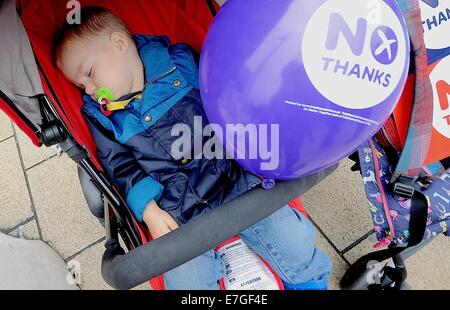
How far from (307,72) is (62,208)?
132 centimetres

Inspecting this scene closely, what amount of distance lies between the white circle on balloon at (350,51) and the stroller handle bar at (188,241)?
24 centimetres

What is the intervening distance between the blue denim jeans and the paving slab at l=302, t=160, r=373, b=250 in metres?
0.45

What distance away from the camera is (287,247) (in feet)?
3.55

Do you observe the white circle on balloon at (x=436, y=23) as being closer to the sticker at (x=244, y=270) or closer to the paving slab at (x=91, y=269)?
the sticker at (x=244, y=270)

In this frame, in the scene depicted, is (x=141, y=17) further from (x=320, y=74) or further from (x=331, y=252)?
(x=331, y=252)

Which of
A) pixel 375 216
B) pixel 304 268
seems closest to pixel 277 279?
pixel 304 268

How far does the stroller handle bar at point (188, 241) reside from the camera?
70 cm

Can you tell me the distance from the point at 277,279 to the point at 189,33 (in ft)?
2.61

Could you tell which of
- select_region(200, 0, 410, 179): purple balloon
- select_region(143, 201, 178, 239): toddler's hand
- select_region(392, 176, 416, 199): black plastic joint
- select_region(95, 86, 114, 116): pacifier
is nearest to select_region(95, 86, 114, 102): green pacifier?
select_region(95, 86, 114, 116): pacifier

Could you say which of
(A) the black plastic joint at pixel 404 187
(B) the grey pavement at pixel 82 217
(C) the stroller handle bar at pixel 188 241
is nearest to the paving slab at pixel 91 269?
(B) the grey pavement at pixel 82 217

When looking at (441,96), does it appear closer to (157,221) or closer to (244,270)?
(244,270)

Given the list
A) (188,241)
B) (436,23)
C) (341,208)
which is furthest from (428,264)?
(188,241)

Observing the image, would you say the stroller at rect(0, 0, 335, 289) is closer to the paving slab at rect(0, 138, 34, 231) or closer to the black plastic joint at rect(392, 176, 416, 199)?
the black plastic joint at rect(392, 176, 416, 199)

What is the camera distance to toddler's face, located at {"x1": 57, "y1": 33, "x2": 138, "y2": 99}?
107 cm
